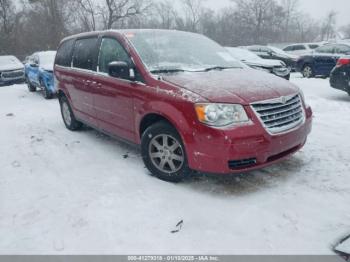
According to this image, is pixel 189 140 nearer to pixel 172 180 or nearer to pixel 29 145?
pixel 172 180

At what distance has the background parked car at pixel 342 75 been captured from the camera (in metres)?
8.42

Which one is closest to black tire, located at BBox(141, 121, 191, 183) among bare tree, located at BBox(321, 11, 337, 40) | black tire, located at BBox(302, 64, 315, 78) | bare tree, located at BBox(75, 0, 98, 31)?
black tire, located at BBox(302, 64, 315, 78)

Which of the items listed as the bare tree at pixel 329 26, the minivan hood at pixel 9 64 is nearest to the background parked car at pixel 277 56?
the minivan hood at pixel 9 64

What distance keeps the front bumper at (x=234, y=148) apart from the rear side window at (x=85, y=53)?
8.24 feet

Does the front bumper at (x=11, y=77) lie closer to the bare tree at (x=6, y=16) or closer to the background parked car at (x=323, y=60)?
the background parked car at (x=323, y=60)

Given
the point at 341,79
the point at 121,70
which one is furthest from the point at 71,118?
the point at 341,79

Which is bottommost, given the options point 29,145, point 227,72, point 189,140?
point 29,145

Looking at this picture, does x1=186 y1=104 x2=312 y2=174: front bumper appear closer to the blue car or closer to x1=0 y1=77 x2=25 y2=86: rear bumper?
the blue car

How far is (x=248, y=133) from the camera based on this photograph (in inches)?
134

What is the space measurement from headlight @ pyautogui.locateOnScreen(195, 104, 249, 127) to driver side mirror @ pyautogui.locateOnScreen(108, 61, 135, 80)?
1166 mm

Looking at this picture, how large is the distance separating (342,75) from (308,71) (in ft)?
19.2

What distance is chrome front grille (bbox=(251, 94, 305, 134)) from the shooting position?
3541 millimetres

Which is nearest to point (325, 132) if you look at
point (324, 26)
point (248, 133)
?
point (248, 133)

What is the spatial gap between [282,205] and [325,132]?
2890 mm
